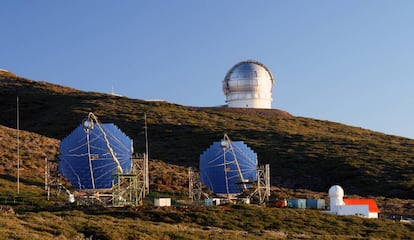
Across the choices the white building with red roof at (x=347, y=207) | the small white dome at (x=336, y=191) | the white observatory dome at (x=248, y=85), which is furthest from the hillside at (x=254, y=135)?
the small white dome at (x=336, y=191)

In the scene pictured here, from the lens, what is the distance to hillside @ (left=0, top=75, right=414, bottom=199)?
90.6 meters

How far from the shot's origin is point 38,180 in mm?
66812

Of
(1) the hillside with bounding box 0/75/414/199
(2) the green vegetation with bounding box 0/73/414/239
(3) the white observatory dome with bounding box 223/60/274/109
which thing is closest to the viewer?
(2) the green vegetation with bounding box 0/73/414/239

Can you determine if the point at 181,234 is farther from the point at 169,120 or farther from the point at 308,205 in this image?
the point at 169,120

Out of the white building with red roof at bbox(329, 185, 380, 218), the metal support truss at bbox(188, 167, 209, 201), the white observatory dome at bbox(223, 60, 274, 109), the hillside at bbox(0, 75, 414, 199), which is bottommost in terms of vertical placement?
the white building with red roof at bbox(329, 185, 380, 218)

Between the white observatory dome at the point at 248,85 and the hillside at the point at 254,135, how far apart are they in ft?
10.4

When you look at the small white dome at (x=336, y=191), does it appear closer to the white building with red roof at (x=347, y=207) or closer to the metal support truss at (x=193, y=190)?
the white building with red roof at (x=347, y=207)

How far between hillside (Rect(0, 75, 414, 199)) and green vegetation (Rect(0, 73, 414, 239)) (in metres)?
0.18

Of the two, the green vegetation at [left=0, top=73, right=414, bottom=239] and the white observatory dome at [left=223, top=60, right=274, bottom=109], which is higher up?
the white observatory dome at [left=223, top=60, right=274, bottom=109]

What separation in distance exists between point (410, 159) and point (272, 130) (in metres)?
25.3

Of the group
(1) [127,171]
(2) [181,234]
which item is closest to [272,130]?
(1) [127,171]

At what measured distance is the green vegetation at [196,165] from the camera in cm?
4030

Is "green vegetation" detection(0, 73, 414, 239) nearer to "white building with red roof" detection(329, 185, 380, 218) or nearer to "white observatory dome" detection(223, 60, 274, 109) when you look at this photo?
"white observatory dome" detection(223, 60, 274, 109)

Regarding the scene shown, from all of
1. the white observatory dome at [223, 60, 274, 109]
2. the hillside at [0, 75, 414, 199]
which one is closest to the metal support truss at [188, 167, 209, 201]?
the hillside at [0, 75, 414, 199]
